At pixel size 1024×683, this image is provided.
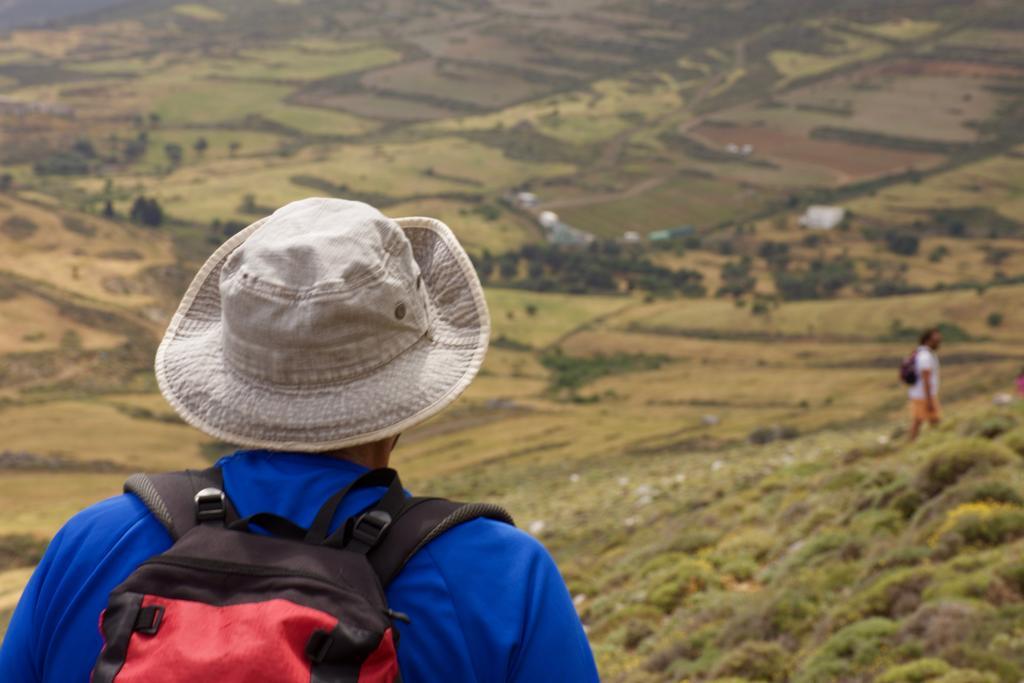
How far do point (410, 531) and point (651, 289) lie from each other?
102 meters

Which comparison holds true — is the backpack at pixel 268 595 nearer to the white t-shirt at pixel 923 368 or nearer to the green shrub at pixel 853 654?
the green shrub at pixel 853 654

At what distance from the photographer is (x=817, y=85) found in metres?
174

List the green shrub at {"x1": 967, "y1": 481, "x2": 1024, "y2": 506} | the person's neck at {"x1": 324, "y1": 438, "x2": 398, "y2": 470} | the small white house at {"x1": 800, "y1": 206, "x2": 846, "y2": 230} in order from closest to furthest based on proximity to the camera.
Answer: the person's neck at {"x1": 324, "y1": 438, "x2": 398, "y2": 470}, the green shrub at {"x1": 967, "y1": 481, "x2": 1024, "y2": 506}, the small white house at {"x1": 800, "y1": 206, "x2": 846, "y2": 230}

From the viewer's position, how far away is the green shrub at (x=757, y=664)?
27.6 feet

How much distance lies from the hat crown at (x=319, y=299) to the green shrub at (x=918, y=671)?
5.31 m

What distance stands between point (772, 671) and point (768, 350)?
73838mm

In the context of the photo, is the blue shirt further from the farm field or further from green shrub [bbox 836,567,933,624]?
green shrub [bbox 836,567,933,624]

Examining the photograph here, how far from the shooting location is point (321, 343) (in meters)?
2.54

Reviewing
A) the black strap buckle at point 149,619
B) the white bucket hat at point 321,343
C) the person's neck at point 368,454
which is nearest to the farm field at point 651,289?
the person's neck at point 368,454

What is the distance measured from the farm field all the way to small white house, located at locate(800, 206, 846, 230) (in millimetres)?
541

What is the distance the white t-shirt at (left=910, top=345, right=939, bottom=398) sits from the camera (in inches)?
619

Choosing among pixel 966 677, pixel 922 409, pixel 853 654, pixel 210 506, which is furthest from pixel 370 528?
pixel 922 409

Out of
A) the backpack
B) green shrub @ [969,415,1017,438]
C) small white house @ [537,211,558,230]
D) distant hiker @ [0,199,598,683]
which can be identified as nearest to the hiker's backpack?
green shrub @ [969,415,1017,438]

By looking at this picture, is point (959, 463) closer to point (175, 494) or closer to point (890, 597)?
point (890, 597)
